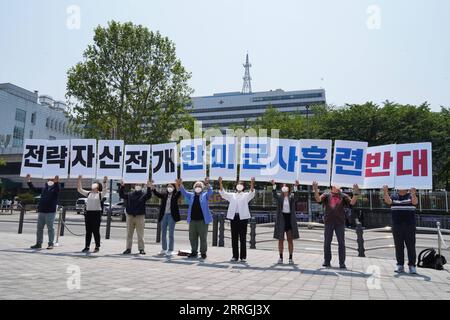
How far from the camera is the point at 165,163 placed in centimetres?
1084

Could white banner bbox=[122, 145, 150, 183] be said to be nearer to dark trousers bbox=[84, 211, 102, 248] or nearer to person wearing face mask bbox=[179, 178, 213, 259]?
dark trousers bbox=[84, 211, 102, 248]

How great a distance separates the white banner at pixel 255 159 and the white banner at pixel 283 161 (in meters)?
0.09

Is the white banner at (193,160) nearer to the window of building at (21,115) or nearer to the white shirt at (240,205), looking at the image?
the white shirt at (240,205)

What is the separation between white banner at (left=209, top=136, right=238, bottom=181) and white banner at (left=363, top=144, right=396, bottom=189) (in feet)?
11.1

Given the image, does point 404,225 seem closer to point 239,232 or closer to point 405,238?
point 405,238

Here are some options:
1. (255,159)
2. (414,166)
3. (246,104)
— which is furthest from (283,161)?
(246,104)

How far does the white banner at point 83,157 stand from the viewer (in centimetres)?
1130

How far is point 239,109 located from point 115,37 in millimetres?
92259

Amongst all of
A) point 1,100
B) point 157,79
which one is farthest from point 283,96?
point 157,79

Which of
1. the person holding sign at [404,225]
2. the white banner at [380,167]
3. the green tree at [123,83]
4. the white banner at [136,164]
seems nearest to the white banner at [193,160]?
the white banner at [136,164]

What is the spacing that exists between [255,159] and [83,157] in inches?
212

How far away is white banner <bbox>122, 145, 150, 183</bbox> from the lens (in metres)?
11.1

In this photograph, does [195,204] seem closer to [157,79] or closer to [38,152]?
[38,152]

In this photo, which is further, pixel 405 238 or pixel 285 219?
pixel 285 219
